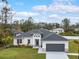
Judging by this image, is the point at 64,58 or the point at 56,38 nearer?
the point at 64,58

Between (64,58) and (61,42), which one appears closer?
(64,58)

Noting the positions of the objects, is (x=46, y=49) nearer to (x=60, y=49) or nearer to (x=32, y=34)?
(x=60, y=49)

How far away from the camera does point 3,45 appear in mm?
39219

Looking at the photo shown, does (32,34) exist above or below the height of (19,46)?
above

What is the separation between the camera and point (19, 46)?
38156 millimetres

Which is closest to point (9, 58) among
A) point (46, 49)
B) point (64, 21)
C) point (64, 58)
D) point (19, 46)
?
point (64, 58)

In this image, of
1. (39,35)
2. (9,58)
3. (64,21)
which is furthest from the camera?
(64,21)

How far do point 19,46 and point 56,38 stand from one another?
880 cm

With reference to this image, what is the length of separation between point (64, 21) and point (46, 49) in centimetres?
6667

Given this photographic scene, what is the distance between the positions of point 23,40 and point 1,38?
4428 mm

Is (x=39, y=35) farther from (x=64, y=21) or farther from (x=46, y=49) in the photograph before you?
(x=64, y=21)

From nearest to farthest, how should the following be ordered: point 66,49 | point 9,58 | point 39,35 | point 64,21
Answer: point 9,58 < point 66,49 < point 39,35 < point 64,21

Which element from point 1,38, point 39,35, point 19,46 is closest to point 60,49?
point 39,35

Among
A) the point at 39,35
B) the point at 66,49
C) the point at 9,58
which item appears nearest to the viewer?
the point at 9,58
